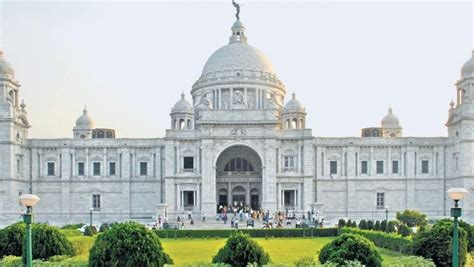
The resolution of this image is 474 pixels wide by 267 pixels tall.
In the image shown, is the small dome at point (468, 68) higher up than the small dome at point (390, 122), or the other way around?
the small dome at point (468, 68)

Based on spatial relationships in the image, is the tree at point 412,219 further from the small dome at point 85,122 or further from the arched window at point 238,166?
the small dome at point 85,122

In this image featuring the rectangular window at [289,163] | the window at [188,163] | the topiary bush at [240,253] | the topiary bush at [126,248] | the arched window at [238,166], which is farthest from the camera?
the arched window at [238,166]

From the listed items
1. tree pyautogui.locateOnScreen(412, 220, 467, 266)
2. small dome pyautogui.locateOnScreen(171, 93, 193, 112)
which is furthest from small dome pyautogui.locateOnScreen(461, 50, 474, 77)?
tree pyautogui.locateOnScreen(412, 220, 467, 266)

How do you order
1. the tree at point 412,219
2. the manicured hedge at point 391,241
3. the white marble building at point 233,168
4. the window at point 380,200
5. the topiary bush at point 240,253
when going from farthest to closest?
the window at point 380,200, the white marble building at point 233,168, the tree at point 412,219, the manicured hedge at point 391,241, the topiary bush at point 240,253

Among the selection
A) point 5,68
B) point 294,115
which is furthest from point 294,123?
point 5,68

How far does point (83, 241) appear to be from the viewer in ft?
81.8

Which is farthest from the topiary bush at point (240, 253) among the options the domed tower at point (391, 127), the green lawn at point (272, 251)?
the domed tower at point (391, 127)

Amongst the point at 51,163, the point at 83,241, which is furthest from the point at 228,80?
the point at 83,241

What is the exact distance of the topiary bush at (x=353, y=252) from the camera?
16578 millimetres

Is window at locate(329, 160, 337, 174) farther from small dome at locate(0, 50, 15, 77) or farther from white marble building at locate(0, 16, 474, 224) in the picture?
small dome at locate(0, 50, 15, 77)

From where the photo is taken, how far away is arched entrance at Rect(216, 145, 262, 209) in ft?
191

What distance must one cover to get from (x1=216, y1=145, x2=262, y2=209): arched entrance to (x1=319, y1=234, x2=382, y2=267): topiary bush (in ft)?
134

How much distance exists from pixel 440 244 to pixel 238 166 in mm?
39991

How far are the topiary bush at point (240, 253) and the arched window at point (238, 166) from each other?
4198cm
